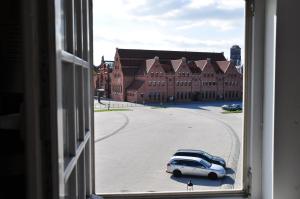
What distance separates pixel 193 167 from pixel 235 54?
728 mm

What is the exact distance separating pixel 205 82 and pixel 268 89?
417 mm

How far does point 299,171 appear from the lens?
1.65 meters

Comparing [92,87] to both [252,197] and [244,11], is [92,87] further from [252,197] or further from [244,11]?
[252,197]

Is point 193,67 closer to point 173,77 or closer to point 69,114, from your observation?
point 173,77

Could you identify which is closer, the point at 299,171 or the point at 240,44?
the point at 299,171

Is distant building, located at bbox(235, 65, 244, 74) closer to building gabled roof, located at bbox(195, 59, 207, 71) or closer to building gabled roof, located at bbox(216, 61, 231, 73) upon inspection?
building gabled roof, located at bbox(216, 61, 231, 73)

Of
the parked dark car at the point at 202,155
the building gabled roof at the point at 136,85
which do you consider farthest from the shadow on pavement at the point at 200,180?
the building gabled roof at the point at 136,85

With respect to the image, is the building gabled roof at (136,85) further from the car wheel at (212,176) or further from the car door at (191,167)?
the car wheel at (212,176)

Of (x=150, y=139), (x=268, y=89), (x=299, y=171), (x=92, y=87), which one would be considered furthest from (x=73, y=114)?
(x=299, y=171)

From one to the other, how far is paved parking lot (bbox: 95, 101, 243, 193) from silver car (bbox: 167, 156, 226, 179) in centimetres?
3

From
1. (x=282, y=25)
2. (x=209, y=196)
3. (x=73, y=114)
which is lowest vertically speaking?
(x=209, y=196)

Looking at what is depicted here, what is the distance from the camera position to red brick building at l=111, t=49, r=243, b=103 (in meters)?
1.92

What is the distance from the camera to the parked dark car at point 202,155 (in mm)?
1875

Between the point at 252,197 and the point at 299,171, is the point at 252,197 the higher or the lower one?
the lower one
